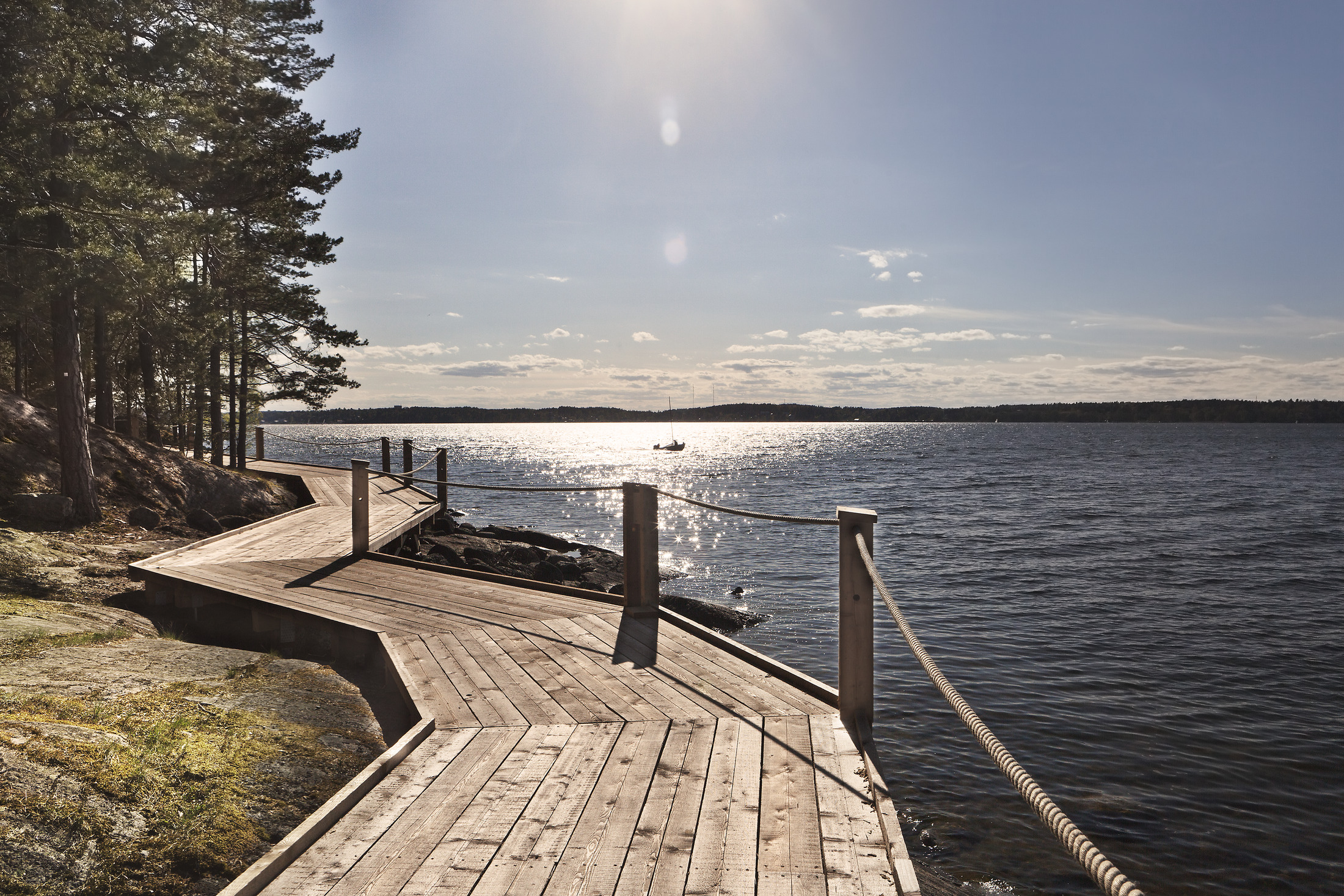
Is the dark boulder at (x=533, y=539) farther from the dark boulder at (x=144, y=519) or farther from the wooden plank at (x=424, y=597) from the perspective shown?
the wooden plank at (x=424, y=597)

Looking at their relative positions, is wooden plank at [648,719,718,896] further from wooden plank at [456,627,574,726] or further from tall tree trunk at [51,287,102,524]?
tall tree trunk at [51,287,102,524]

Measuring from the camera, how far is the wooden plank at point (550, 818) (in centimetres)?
274

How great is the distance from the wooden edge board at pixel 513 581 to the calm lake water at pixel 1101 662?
3.38 metres

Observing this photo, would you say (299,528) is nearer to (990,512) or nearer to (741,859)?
(741,859)

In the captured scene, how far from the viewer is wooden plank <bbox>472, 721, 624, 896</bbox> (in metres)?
2.74

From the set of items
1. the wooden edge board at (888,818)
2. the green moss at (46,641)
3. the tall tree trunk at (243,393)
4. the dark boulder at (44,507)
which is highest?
the tall tree trunk at (243,393)

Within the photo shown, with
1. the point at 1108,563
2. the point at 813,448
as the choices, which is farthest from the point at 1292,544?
the point at 813,448

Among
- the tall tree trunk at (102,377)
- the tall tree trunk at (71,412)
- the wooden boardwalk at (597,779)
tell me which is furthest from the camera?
the tall tree trunk at (102,377)

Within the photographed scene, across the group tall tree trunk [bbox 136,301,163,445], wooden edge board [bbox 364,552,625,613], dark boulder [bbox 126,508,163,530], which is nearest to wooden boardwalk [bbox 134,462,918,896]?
wooden edge board [bbox 364,552,625,613]

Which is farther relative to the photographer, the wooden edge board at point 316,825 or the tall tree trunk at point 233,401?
the tall tree trunk at point 233,401

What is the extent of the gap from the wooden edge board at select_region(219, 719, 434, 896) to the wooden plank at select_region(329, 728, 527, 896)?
256 millimetres

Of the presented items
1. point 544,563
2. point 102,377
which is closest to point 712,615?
point 544,563

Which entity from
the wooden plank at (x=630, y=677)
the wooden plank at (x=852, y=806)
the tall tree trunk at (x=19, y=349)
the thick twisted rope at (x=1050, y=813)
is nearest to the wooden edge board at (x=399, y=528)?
the wooden plank at (x=630, y=677)

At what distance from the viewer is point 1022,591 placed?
54.2 feet
